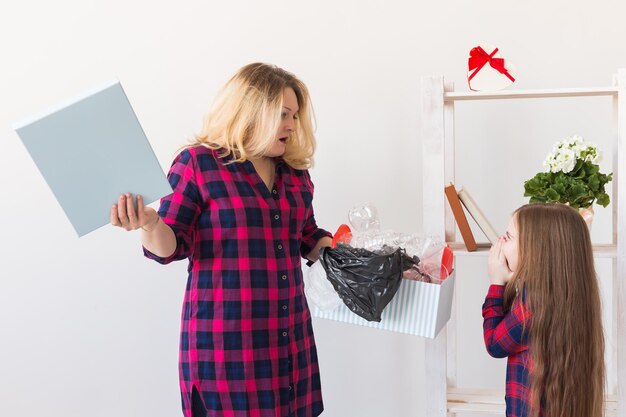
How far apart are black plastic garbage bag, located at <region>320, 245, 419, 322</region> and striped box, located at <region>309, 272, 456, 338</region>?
0.06 metres

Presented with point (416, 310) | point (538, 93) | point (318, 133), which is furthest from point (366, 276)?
point (318, 133)

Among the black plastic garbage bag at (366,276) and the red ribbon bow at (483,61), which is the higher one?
the red ribbon bow at (483,61)

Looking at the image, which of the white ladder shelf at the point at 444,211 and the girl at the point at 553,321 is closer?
the girl at the point at 553,321

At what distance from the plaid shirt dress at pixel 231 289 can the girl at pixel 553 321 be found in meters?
0.53

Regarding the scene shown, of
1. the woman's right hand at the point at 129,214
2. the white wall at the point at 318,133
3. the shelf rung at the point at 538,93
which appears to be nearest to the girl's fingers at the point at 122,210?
the woman's right hand at the point at 129,214

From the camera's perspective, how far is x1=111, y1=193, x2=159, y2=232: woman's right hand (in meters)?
1.48

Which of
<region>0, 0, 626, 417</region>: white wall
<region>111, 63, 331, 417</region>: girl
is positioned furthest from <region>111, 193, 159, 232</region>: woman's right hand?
<region>0, 0, 626, 417</region>: white wall

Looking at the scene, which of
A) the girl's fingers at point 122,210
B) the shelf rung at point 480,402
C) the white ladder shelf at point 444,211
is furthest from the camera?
the shelf rung at point 480,402

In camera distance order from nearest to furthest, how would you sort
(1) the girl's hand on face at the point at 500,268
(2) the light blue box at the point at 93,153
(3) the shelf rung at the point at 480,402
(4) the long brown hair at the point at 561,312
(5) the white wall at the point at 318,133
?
(2) the light blue box at the point at 93,153 < (4) the long brown hair at the point at 561,312 < (1) the girl's hand on face at the point at 500,268 < (3) the shelf rung at the point at 480,402 < (5) the white wall at the point at 318,133

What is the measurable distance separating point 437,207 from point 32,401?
5.58ft

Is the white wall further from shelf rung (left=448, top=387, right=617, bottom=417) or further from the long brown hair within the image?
the long brown hair

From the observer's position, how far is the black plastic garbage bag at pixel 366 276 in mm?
1648

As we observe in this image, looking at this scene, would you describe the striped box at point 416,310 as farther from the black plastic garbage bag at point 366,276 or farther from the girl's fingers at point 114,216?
the girl's fingers at point 114,216

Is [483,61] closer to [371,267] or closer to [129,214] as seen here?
[371,267]
